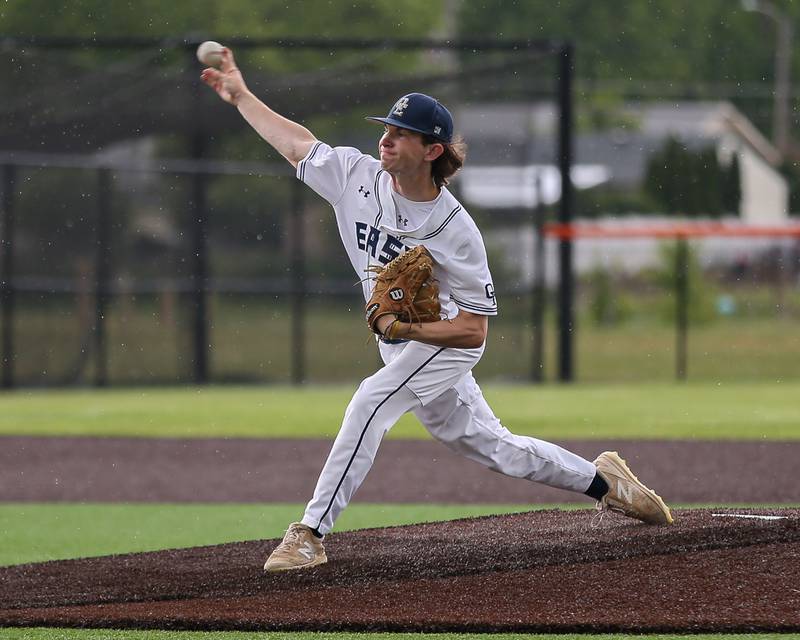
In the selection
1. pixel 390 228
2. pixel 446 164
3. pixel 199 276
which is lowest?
pixel 199 276

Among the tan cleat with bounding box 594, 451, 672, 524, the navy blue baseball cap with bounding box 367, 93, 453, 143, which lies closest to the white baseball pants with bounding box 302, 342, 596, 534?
the tan cleat with bounding box 594, 451, 672, 524

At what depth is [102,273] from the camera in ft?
50.2

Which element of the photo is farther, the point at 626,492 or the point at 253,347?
the point at 253,347

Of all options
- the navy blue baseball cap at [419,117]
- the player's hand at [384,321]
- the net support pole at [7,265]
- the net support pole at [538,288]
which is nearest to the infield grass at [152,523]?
the player's hand at [384,321]

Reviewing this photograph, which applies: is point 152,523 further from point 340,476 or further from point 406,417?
point 406,417

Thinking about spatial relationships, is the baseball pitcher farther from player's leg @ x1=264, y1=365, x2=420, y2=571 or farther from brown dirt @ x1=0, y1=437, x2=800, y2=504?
brown dirt @ x1=0, y1=437, x2=800, y2=504

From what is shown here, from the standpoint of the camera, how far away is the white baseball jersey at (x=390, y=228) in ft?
17.8

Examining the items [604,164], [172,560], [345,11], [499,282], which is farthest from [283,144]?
[604,164]

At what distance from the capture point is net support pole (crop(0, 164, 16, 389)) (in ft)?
48.4

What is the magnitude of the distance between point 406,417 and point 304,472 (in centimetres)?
390

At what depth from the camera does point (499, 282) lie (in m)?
16.3

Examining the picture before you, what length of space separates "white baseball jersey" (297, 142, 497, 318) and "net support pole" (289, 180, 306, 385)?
34.0 feet

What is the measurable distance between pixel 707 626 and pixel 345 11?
3619 centimetres

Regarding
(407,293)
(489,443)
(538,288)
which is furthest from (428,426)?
(538,288)
